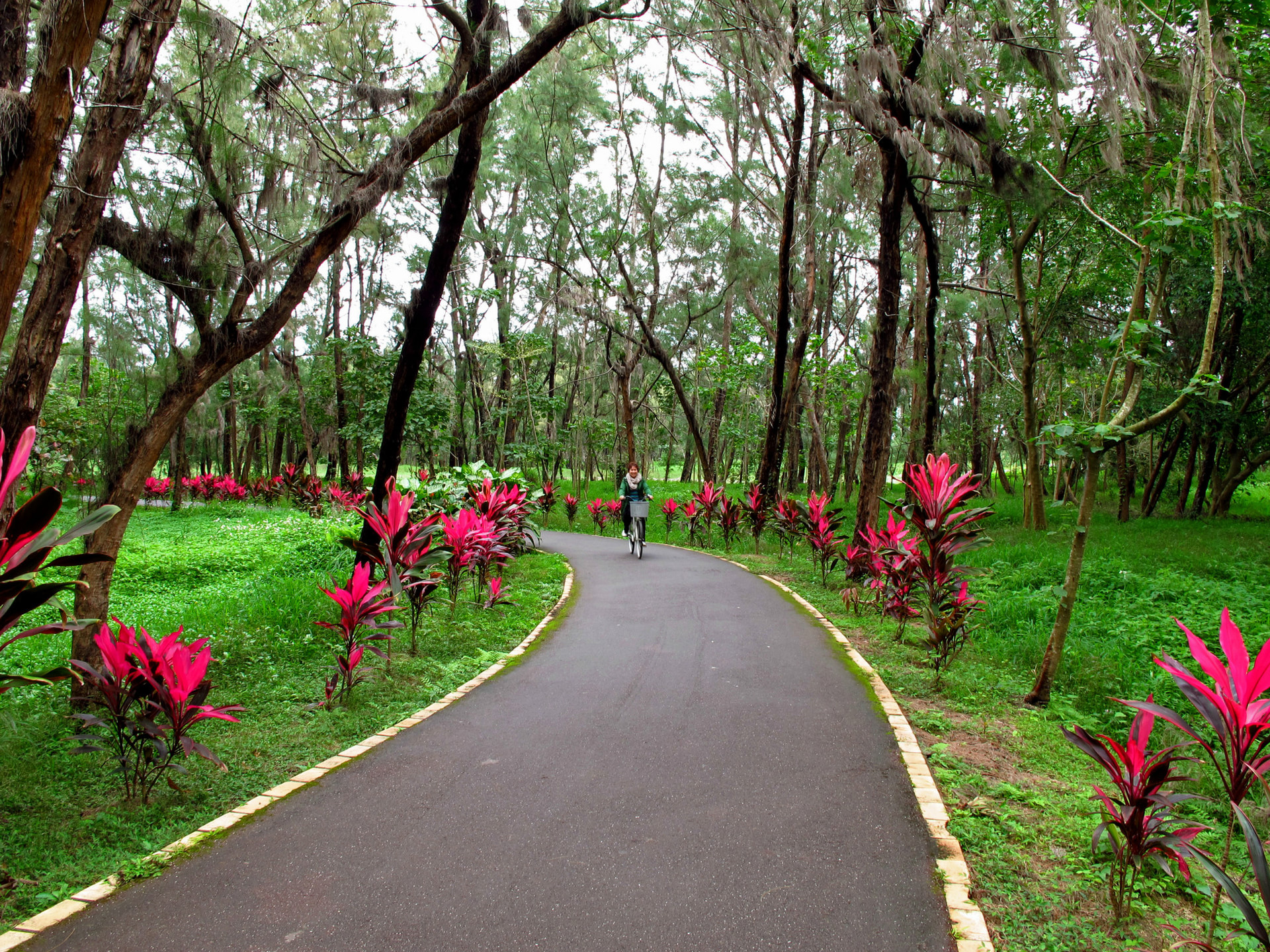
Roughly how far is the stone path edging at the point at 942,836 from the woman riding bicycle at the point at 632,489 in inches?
291

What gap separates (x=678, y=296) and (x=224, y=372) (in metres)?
19.3

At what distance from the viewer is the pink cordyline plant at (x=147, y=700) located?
340 cm

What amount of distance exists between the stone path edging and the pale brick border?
138 mm

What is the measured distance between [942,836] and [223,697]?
452 cm

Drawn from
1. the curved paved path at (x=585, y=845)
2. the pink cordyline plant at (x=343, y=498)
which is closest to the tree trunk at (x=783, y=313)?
the pink cordyline plant at (x=343, y=498)

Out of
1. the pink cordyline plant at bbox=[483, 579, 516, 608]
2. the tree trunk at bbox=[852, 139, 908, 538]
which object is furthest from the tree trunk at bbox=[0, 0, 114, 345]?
the tree trunk at bbox=[852, 139, 908, 538]

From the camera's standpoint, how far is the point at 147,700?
348cm

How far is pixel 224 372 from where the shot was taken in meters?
5.26

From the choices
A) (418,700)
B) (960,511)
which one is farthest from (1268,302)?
(418,700)

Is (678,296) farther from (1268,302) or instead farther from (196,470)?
(196,470)

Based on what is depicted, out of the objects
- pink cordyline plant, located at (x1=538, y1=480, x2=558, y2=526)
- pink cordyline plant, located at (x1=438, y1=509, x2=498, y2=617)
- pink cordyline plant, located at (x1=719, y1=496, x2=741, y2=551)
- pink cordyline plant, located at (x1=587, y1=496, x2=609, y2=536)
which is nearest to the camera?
pink cordyline plant, located at (x1=438, y1=509, x2=498, y2=617)

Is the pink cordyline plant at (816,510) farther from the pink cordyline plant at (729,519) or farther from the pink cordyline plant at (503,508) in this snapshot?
the pink cordyline plant at (503,508)

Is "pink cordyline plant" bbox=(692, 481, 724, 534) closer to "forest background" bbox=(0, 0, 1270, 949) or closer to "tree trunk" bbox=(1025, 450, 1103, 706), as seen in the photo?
"forest background" bbox=(0, 0, 1270, 949)

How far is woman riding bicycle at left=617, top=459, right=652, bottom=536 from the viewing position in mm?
12891
